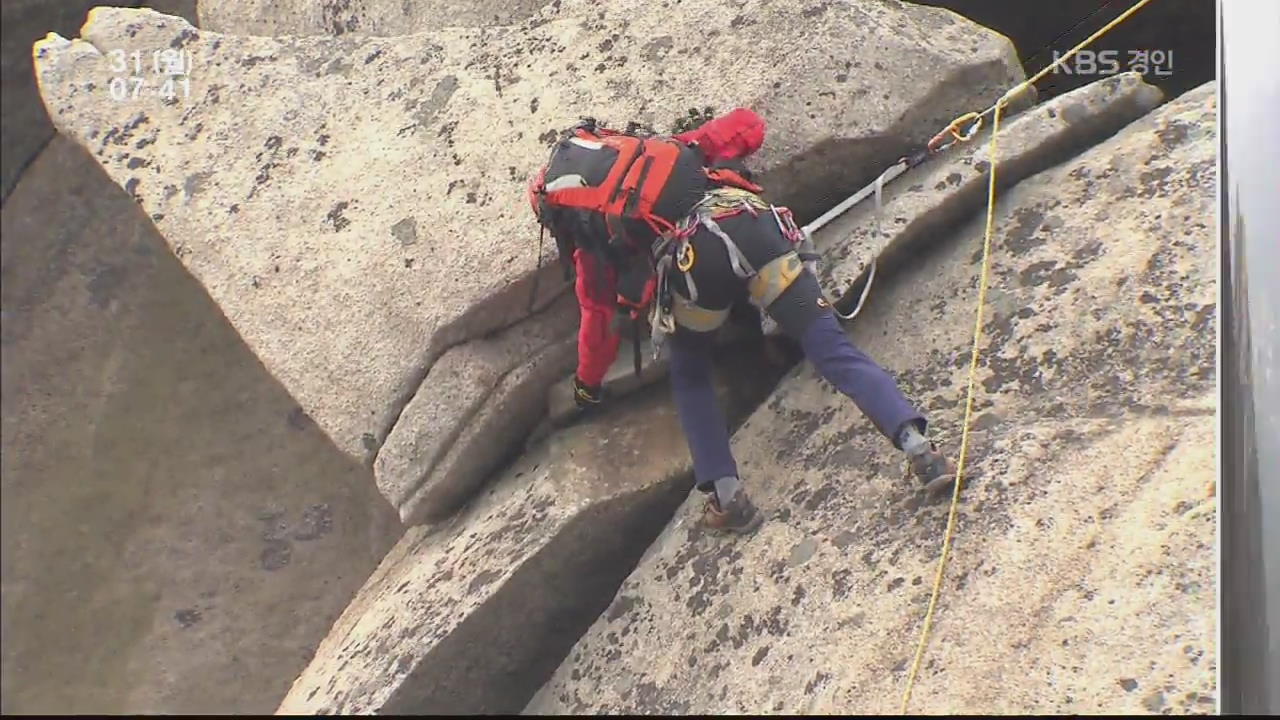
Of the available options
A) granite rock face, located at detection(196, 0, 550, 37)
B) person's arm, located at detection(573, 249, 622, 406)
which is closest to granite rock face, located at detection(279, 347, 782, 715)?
person's arm, located at detection(573, 249, 622, 406)

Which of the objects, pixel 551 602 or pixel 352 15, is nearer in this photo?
pixel 551 602

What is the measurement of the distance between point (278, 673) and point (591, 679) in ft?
15.1

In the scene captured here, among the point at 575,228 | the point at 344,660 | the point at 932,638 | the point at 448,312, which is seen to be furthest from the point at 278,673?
the point at 932,638

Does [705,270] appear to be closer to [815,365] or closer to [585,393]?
[815,365]

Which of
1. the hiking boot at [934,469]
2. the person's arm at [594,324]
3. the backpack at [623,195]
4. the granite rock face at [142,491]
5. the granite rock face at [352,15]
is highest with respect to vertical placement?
the granite rock face at [352,15]

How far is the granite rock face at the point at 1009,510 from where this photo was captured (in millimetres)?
3355

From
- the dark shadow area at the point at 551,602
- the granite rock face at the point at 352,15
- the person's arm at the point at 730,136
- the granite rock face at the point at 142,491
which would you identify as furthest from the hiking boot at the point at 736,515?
the granite rock face at the point at 142,491

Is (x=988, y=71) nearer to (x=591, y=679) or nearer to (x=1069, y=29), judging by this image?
(x=1069, y=29)

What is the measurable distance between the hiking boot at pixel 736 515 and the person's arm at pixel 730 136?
1251 mm

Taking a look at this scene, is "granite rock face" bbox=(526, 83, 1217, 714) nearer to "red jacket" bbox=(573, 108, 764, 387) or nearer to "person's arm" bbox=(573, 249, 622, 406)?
"person's arm" bbox=(573, 249, 622, 406)

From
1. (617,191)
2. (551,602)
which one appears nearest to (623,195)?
(617,191)

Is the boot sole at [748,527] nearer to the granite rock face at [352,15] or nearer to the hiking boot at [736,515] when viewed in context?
the hiking boot at [736,515]

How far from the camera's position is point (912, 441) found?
3.87 meters

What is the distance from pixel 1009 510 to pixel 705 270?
1312 millimetres
